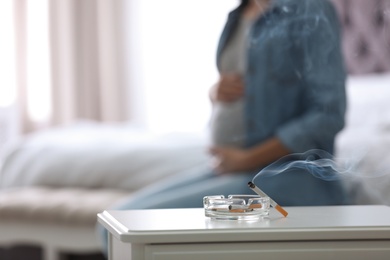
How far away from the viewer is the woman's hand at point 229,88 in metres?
1.77

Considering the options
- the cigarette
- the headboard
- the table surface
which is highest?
the headboard

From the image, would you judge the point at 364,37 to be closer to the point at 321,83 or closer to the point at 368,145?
the point at 368,145

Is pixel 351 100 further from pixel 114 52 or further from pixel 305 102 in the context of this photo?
pixel 114 52

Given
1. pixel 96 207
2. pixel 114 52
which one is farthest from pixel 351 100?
pixel 114 52

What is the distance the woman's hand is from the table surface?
2.24ft

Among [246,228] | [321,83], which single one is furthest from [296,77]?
[246,228]

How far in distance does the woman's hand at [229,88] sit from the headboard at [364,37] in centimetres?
194

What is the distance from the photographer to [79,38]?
16.7 feet

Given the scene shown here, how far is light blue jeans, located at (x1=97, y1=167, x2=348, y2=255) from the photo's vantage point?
5.19ft

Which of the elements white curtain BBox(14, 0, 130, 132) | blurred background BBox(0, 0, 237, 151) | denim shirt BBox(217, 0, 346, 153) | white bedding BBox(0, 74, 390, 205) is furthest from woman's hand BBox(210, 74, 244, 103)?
white curtain BBox(14, 0, 130, 132)

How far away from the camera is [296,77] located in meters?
1.66

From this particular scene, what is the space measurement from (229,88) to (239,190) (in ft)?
0.86

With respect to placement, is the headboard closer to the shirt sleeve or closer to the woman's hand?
the woman's hand

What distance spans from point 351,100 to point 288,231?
73.0 inches
